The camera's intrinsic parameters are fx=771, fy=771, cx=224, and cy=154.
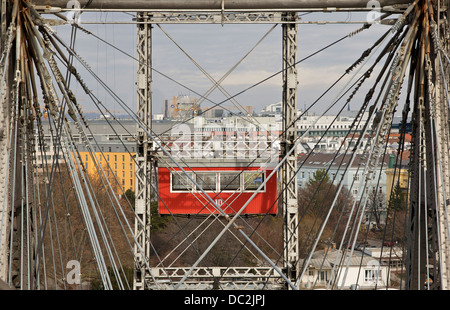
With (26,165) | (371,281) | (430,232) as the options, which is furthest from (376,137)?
(371,281)

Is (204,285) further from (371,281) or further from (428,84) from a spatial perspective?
(371,281)

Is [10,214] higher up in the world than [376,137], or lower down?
lower down

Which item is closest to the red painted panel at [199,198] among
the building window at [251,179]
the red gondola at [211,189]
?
the red gondola at [211,189]

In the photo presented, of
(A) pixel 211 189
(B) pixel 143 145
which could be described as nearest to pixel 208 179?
(A) pixel 211 189

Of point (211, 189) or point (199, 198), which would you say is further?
point (199, 198)

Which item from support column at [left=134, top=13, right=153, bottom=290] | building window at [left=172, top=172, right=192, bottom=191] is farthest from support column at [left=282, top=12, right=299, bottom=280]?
building window at [left=172, top=172, right=192, bottom=191]

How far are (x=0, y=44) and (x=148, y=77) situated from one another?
28.1 ft

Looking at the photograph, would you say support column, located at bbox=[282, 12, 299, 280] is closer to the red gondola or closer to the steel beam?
the red gondola

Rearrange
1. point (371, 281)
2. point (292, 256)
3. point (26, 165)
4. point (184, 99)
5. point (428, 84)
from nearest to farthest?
1. point (428, 84)
2. point (26, 165)
3. point (292, 256)
4. point (371, 281)
5. point (184, 99)

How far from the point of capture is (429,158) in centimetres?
878

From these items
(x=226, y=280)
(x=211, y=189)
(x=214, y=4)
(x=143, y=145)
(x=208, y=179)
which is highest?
(x=214, y=4)

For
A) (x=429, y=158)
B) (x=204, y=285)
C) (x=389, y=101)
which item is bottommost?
(x=204, y=285)

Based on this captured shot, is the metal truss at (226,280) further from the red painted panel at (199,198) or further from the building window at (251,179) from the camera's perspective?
the building window at (251,179)

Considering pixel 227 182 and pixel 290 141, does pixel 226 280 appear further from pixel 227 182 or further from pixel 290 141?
pixel 290 141
